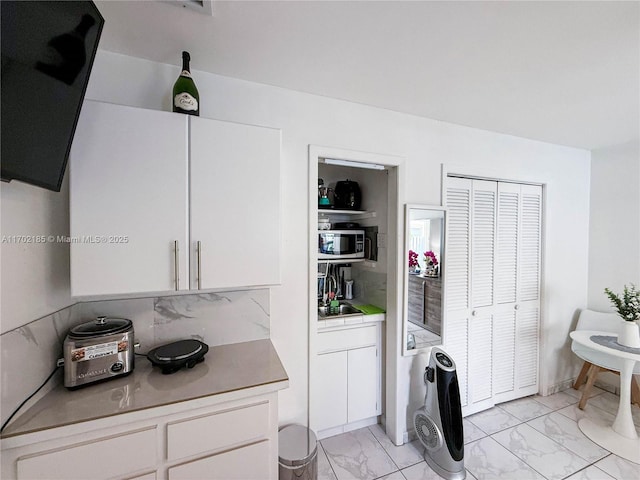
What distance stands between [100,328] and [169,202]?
25.4 inches

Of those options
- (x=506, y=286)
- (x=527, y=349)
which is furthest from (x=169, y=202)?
(x=527, y=349)

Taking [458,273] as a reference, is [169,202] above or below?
above

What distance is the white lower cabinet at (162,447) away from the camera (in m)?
0.91

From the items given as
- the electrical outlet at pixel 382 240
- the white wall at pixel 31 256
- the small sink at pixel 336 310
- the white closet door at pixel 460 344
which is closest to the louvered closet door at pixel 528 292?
the white closet door at pixel 460 344

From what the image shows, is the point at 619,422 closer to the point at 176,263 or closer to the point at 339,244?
the point at 339,244

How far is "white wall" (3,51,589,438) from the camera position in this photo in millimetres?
1444

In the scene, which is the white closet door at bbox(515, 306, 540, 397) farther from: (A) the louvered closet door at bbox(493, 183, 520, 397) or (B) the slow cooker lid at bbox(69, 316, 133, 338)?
(B) the slow cooker lid at bbox(69, 316, 133, 338)

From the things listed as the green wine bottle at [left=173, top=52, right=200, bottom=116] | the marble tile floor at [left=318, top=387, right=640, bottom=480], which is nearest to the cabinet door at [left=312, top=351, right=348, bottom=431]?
the marble tile floor at [left=318, top=387, right=640, bottom=480]

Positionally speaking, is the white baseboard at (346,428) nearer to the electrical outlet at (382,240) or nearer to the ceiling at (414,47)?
the electrical outlet at (382,240)

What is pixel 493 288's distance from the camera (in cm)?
239

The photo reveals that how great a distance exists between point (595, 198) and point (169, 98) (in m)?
3.98

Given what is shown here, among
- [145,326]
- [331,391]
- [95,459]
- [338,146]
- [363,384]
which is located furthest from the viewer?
[363,384]

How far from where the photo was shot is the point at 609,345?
209cm

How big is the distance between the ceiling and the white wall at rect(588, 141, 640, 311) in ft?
3.65
